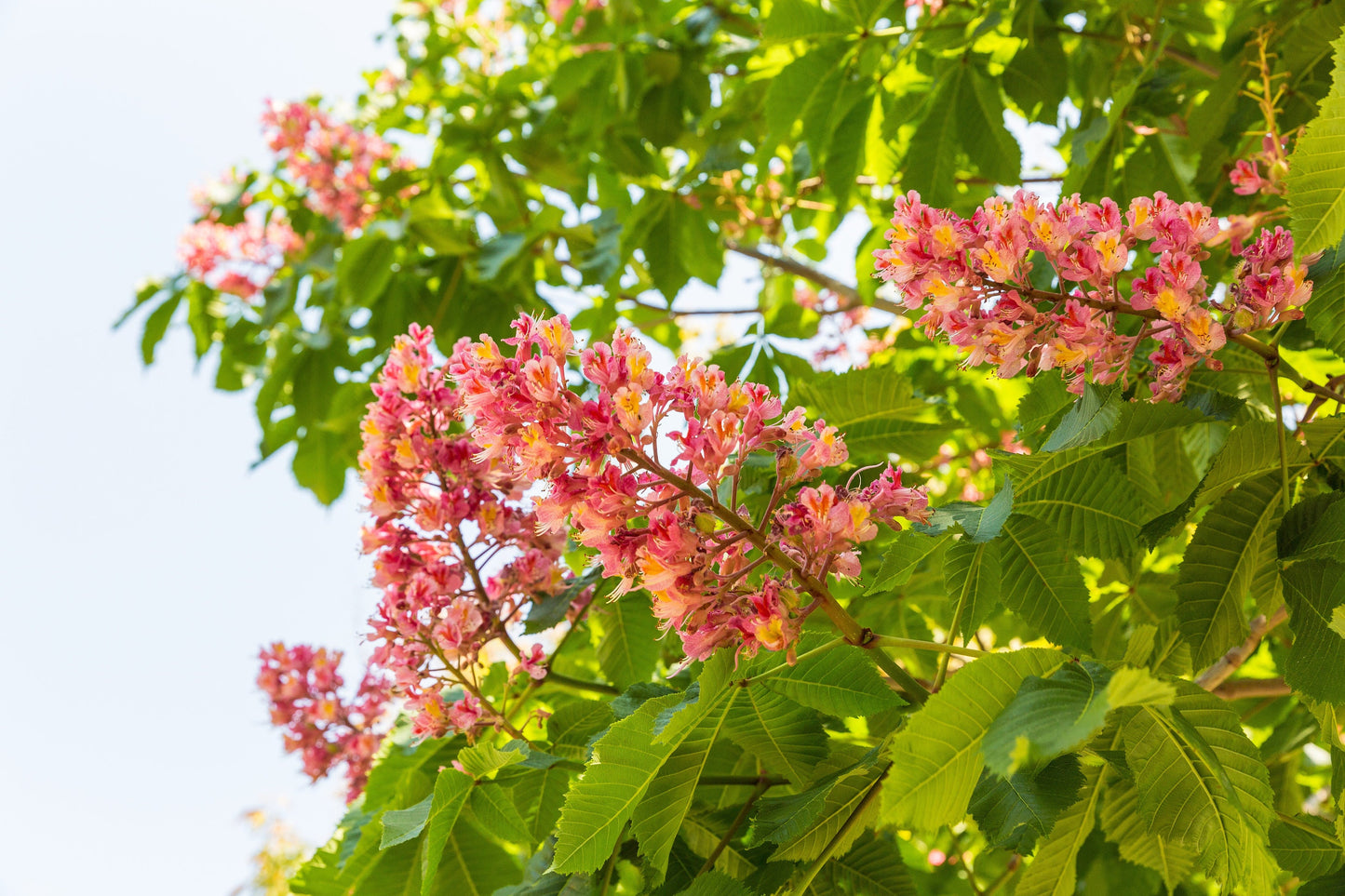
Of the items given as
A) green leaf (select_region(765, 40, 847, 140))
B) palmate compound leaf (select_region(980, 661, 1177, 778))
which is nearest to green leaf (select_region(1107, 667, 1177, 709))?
palmate compound leaf (select_region(980, 661, 1177, 778))

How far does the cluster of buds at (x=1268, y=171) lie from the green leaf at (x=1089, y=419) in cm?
73

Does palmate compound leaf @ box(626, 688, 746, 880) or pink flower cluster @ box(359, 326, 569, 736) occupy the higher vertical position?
pink flower cluster @ box(359, 326, 569, 736)

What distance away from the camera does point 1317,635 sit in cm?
107

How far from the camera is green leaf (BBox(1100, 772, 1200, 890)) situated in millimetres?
1387

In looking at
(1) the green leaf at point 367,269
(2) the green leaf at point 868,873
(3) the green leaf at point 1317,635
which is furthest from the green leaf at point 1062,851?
(1) the green leaf at point 367,269

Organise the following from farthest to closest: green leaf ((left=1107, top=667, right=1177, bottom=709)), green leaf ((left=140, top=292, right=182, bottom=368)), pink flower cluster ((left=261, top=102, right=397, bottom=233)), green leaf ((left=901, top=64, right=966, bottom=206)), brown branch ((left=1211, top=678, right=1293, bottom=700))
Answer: pink flower cluster ((left=261, top=102, right=397, bottom=233))
green leaf ((left=140, top=292, right=182, bottom=368))
green leaf ((left=901, top=64, right=966, bottom=206))
brown branch ((left=1211, top=678, right=1293, bottom=700))
green leaf ((left=1107, top=667, right=1177, bottom=709))

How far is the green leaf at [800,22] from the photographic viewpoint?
2090mm

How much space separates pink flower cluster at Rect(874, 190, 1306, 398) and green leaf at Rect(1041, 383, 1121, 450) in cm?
6

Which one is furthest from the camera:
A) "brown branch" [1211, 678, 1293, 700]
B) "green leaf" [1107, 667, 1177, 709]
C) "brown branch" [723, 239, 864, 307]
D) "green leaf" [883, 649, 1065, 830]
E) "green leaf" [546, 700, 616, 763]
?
"brown branch" [723, 239, 864, 307]

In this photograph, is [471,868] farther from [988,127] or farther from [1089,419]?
[988,127]

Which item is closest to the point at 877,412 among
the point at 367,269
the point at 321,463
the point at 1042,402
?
the point at 1042,402

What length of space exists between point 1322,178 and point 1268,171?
851 millimetres

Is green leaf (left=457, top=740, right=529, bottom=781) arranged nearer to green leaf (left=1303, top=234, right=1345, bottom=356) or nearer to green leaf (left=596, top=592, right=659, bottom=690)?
green leaf (left=596, top=592, right=659, bottom=690)

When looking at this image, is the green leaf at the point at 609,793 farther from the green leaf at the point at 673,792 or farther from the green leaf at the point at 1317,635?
the green leaf at the point at 1317,635
